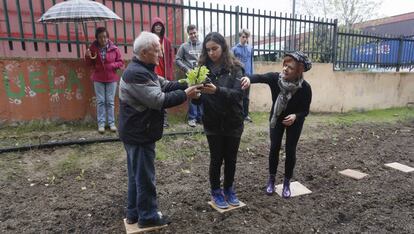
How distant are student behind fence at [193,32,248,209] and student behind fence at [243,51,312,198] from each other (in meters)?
0.44

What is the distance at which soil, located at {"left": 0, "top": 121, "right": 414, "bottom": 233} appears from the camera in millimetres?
3139

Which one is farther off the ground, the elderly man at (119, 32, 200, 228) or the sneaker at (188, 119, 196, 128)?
the elderly man at (119, 32, 200, 228)

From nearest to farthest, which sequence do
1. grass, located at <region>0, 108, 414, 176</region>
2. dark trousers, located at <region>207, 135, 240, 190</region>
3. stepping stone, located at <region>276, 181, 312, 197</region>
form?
dark trousers, located at <region>207, 135, 240, 190</region> → stepping stone, located at <region>276, 181, 312, 197</region> → grass, located at <region>0, 108, 414, 176</region>

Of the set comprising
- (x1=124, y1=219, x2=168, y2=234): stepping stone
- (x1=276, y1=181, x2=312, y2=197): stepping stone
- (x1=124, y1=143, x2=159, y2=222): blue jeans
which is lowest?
(x1=276, y1=181, x2=312, y2=197): stepping stone

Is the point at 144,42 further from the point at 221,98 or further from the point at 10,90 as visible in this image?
the point at 10,90

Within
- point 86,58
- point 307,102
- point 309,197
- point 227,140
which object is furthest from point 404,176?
point 86,58

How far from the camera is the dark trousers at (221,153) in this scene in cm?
323

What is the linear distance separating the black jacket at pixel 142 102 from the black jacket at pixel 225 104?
1.49 feet

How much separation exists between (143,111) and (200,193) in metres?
1.64

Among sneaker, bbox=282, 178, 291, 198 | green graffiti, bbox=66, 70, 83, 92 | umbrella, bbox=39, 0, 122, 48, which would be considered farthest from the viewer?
green graffiti, bbox=66, 70, 83, 92

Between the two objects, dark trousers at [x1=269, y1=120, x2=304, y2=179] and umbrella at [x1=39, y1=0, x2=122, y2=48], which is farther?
umbrella at [x1=39, y1=0, x2=122, y2=48]

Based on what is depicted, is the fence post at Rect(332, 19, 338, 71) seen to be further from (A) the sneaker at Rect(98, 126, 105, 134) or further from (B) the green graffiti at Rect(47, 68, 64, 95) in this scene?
(B) the green graffiti at Rect(47, 68, 64, 95)

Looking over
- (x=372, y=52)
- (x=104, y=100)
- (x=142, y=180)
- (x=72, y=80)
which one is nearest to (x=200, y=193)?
(x=142, y=180)

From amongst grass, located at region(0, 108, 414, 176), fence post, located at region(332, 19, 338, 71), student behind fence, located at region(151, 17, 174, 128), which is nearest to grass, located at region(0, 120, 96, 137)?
grass, located at region(0, 108, 414, 176)
